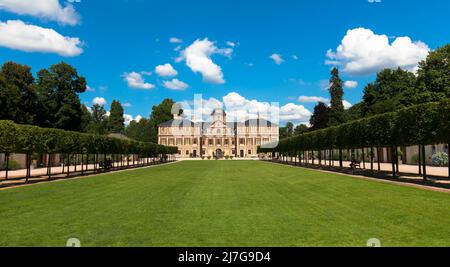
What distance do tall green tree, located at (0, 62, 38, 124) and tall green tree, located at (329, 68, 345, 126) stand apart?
2279 inches

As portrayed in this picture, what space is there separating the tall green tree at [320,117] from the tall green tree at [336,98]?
43.0 inches

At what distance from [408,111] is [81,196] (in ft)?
65.3

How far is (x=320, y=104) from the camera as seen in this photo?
8344 centimetres

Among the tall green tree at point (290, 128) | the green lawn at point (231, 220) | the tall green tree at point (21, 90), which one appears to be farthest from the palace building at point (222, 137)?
the green lawn at point (231, 220)

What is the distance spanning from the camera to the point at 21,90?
52.3 m

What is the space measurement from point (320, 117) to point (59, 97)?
53.6 metres

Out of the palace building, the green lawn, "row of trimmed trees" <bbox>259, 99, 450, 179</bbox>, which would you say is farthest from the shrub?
the palace building

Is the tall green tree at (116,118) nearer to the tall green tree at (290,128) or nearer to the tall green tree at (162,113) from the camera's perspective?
the tall green tree at (162,113)

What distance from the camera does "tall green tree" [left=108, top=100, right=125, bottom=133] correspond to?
11025 centimetres

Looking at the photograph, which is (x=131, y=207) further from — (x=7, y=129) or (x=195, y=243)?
(x=7, y=129)

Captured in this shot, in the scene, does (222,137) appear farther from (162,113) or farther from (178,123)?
(162,113)

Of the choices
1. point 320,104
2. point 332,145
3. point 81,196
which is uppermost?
point 320,104

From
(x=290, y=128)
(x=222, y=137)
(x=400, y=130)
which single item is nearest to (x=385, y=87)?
(x=400, y=130)
